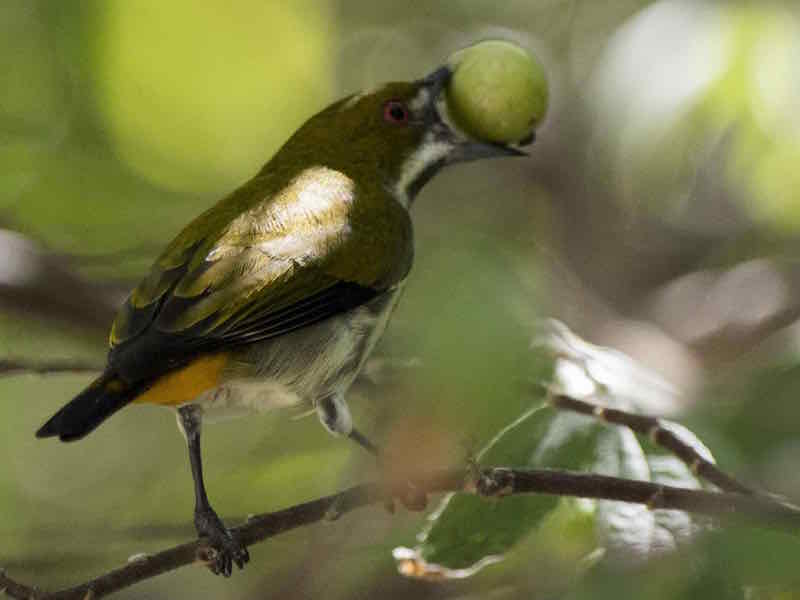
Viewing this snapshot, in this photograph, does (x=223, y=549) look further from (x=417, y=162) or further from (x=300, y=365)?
(x=417, y=162)

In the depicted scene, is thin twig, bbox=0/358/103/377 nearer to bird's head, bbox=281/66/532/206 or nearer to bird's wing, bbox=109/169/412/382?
bird's wing, bbox=109/169/412/382

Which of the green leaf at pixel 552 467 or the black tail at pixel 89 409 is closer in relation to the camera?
the green leaf at pixel 552 467

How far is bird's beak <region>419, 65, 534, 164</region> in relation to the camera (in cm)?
402

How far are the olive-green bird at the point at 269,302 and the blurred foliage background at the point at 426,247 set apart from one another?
24 centimetres

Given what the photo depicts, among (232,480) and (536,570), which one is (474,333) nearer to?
(536,570)

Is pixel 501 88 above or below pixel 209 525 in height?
above

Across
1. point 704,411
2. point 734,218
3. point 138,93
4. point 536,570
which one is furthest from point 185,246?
point 734,218

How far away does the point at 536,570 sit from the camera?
138 inches

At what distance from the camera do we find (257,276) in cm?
351

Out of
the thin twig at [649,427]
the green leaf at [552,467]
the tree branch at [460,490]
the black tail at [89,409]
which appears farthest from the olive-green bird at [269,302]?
the thin twig at [649,427]

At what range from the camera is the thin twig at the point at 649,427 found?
2877 millimetres

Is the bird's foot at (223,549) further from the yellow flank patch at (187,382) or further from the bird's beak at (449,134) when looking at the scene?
the bird's beak at (449,134)

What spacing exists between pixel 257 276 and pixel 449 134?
106cm

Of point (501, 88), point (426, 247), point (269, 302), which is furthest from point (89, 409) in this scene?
point (501, 88)
